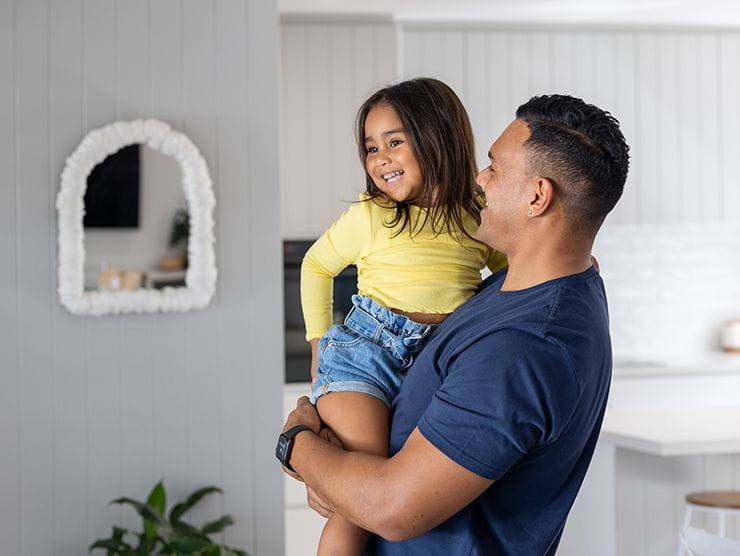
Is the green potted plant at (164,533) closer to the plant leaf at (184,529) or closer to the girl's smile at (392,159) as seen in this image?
the plant leaf at (184,529)

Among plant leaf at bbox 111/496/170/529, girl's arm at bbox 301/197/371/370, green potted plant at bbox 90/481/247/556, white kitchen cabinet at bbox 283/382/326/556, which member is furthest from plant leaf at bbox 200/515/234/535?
girl's arm at bbox 301/197/371/370

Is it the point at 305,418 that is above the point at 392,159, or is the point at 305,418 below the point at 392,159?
below

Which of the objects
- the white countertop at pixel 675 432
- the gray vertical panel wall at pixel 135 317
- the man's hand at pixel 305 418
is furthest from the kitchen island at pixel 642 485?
the man's hand at pixel 305 418

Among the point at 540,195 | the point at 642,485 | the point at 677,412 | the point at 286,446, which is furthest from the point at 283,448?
the point at 677,412

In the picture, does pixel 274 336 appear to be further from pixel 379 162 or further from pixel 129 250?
pixel 379 162

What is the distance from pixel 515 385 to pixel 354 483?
0.26 metres

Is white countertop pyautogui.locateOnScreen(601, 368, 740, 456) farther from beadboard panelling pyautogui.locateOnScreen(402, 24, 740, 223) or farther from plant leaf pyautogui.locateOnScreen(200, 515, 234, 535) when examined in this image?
plant leaf pyautogui.locateOnScreen(200, 515, 234, 535)

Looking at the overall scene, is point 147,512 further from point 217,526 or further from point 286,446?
point 286,446

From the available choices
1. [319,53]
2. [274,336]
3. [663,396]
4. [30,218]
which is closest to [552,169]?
[274,336]

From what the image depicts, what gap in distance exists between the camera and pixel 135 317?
3127 millimetres

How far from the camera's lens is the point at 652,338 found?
527cm

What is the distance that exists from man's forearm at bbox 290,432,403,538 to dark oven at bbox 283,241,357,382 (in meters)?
3.17

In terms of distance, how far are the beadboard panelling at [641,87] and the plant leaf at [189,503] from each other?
2427mm

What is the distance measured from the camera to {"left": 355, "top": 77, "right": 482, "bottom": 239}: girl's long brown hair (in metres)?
1.57
